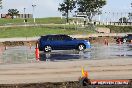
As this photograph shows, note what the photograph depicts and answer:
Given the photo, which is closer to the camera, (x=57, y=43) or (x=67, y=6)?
(x=57, y=43)

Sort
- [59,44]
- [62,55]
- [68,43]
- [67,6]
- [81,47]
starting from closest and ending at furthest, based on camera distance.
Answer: [62,55]
[68,43]
[59,44]
[81,47]
[67,6]

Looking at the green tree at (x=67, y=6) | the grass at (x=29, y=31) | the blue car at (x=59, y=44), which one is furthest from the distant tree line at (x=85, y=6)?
the blue car at (x=59, y=44)

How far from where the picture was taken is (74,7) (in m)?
119

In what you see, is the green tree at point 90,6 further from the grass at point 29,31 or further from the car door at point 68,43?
the car door at point 68,43

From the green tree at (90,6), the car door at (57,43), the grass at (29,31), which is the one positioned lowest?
the grass at (29,31)

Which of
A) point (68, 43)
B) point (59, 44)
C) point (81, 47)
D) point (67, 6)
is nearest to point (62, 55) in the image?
point (68, 43)

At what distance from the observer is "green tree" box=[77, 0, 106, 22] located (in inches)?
4601

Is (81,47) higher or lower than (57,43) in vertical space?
lower

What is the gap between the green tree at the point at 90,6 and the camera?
116875mm

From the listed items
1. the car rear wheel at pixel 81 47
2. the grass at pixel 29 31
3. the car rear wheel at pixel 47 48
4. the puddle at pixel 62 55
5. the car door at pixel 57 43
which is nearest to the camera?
the puddle at pixel 62 55

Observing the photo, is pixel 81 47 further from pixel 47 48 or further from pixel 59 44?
pixel 47 48

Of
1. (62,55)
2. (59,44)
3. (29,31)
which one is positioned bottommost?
(29,31)

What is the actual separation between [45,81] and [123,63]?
28.4ft

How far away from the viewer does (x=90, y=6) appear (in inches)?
4606
